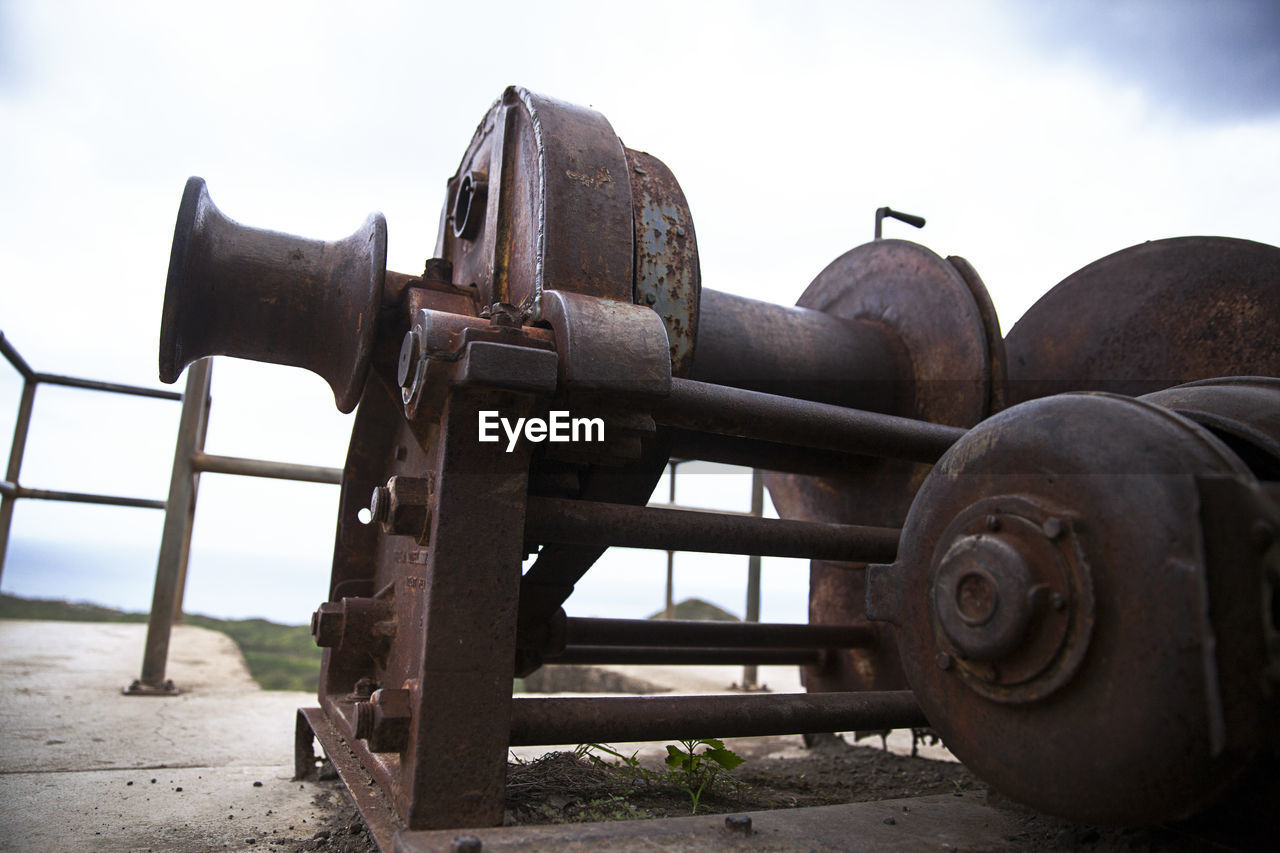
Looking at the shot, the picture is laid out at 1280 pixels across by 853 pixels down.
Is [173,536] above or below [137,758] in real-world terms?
above

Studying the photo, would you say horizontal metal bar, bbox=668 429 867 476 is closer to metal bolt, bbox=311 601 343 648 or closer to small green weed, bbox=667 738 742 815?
small green weed, bbox=667 738 742 815

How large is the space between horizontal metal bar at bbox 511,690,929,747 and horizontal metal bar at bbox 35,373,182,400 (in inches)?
116

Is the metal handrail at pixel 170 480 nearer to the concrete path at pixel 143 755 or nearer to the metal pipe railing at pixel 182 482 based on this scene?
the metal pipe railing at pixel 182 482

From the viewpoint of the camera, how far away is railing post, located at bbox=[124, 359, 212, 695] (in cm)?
297

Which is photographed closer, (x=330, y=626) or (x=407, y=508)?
(x=407, y=508)

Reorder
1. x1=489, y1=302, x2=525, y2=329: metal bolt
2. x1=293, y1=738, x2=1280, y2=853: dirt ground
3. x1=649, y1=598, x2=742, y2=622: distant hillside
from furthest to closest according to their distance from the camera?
x1=649, y1=598, x2=742, y2=622: distant hillside < x1=489, y1=302, x2=525, y2=329: metal bolt < x1=293, y1=738, x2=1280, y2=853: dirt ground

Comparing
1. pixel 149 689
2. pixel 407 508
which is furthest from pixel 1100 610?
pixel 149 689

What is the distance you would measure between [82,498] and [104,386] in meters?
0.52

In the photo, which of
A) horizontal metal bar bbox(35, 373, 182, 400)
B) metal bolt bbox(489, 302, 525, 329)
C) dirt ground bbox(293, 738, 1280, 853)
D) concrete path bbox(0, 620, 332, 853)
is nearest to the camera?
dirt ground bbox(293, 738, 1280, 853)

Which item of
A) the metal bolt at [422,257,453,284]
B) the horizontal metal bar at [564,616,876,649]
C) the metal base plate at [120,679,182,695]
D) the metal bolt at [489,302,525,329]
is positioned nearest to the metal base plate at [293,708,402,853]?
the horizontal metal bar at [564,616,876,649]

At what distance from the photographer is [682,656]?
2.52m

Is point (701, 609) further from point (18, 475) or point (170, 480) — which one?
point (18, 475)

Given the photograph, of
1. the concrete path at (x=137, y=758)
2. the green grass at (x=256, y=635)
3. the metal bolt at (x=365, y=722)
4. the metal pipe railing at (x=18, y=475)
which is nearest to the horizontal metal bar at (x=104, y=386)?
the metal pipe railing at (x=18, y=475)

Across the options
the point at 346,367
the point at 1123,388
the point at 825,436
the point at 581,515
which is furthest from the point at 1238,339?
the point at 346,367
